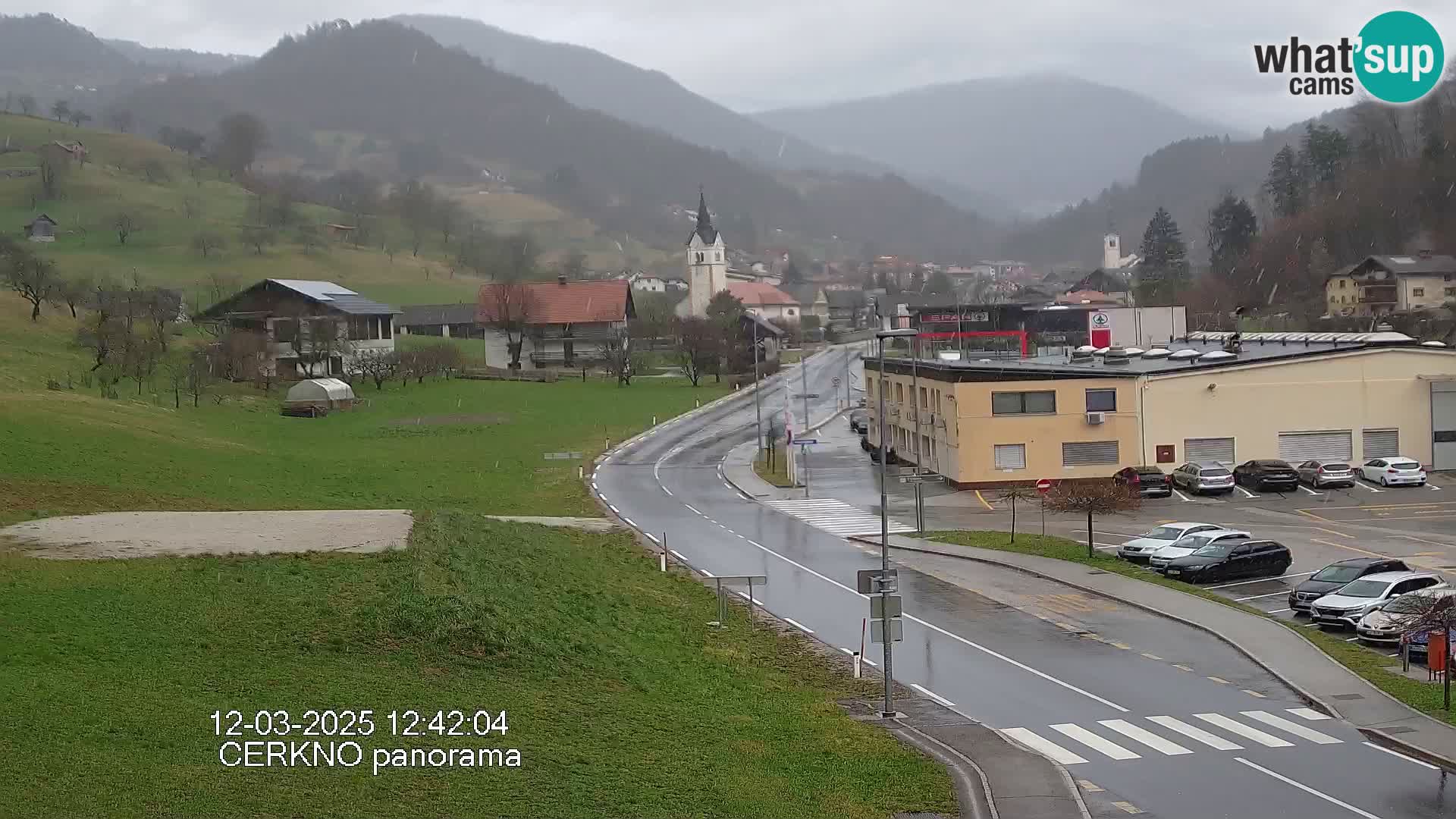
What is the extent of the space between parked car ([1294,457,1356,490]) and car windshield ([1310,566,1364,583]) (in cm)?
2013

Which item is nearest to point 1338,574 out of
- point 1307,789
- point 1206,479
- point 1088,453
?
point 1307,789

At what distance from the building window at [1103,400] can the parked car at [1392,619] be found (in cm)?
2568

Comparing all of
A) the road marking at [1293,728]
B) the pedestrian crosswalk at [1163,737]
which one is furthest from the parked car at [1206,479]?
the road marking at [1293,728]

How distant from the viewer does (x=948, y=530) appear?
4278 centimetres

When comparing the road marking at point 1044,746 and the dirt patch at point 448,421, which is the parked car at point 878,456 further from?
the road marking at point 1044,746

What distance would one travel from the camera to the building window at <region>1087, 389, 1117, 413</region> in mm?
52375

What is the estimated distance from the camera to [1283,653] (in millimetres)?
24984

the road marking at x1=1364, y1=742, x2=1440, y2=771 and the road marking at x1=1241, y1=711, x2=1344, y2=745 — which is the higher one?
the road marking at x1=1364, y1=742, x2=1440, y2=771

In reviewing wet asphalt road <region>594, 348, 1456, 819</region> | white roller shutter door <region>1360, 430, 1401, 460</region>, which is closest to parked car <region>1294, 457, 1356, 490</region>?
white roller shutter door <region>1360, 430, 1401, 460</region>

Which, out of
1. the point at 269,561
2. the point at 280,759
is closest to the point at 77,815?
the point at 280,759

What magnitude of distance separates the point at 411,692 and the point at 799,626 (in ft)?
40.5

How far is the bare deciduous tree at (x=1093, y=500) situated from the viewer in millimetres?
38719

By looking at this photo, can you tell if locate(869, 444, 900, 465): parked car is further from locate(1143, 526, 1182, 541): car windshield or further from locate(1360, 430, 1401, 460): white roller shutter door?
locate(1143, 526, 1182, 541): car windshield

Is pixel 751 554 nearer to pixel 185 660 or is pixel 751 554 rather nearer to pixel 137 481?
pixel 137 481
